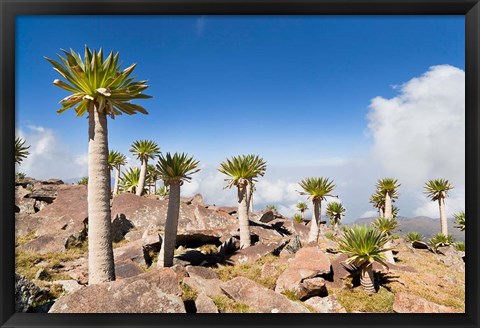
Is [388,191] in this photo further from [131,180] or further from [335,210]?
[131,180]

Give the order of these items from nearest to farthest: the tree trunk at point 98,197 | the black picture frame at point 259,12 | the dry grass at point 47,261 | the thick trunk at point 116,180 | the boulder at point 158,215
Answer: the black picture frame at point 259,12 < the tree trunk at point 98,197 < the dry grass at point 47,261 < the boulder at point 158,215 < the thick trunk at point 116,180

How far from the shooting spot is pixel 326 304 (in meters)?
5.37

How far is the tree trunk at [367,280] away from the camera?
6.50m

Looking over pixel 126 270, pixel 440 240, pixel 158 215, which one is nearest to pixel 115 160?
pixel 158 215

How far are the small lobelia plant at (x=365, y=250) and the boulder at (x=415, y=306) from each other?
0.98 m

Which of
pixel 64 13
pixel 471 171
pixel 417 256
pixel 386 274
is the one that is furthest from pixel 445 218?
pixel 64 13

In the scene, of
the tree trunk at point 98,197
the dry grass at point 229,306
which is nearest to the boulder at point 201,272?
the tree trunk at point 98,197

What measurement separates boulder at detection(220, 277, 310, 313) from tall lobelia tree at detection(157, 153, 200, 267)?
→ 149 inches

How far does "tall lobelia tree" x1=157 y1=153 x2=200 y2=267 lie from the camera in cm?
809

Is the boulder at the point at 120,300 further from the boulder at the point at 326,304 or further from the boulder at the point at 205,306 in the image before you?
the boulder at the point at 326,304

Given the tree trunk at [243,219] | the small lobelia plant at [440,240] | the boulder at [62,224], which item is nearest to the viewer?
the boulder at [62,224]

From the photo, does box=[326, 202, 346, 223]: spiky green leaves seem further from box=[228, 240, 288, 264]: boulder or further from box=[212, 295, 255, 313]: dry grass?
box=[212, 295, 255, 313]: dry grass

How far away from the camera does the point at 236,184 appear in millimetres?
12094

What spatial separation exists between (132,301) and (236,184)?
8728 mm
